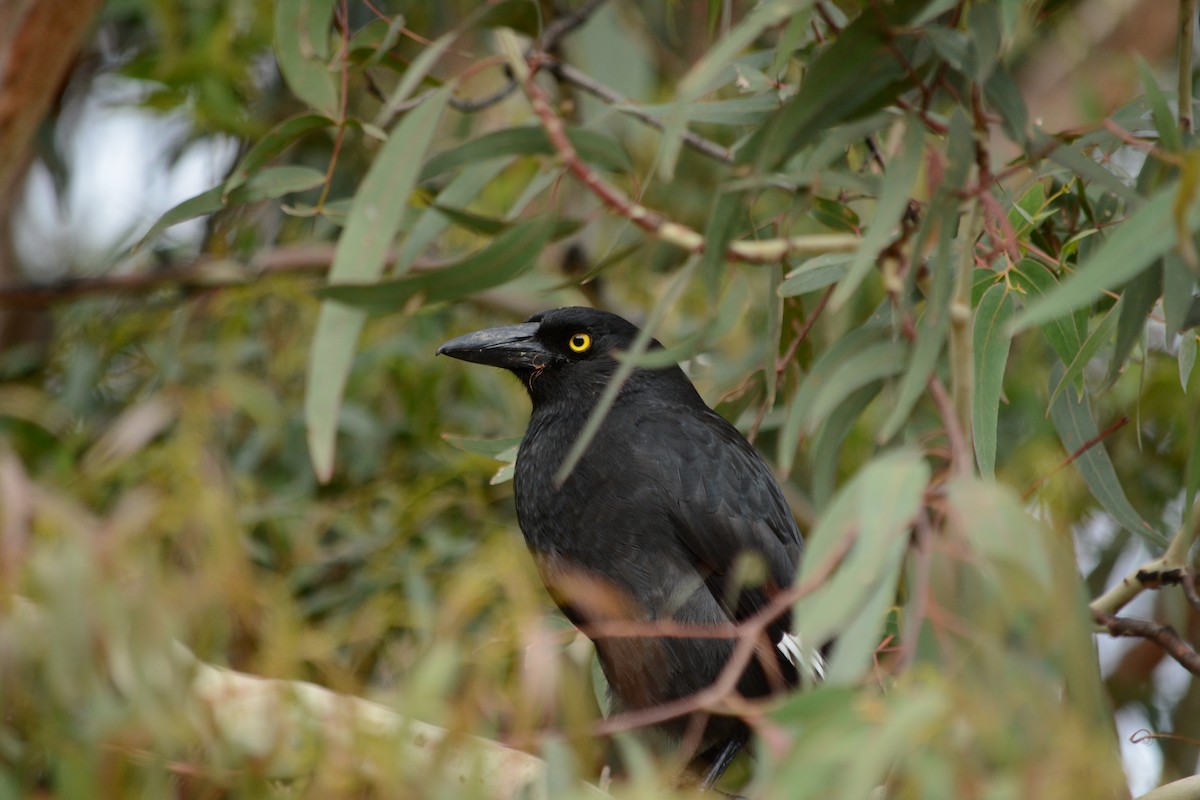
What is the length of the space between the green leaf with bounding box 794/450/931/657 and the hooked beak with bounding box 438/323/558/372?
1.15m

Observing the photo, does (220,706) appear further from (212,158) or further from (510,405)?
(212,158)

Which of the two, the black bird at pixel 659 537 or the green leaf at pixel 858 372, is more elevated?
the green leaf at pixel 858 372

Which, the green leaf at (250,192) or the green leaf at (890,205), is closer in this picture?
the green leaf at (890,205)

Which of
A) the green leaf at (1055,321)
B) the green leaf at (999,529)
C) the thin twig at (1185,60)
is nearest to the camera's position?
the green leaf at (999,529)

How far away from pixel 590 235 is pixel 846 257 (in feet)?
5.62

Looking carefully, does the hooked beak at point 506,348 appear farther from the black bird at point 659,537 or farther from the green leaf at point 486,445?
the green leaf at point 486,445

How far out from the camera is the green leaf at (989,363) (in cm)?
154

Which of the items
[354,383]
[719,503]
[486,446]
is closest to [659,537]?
[719,503]

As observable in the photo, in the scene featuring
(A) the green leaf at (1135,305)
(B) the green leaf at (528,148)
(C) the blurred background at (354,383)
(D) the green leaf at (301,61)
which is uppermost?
(A) the green leaf at (1135,305)

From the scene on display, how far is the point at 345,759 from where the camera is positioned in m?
1.24

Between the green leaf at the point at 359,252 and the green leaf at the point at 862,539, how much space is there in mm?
423

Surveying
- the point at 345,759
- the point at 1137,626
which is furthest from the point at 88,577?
the point at 1137,626

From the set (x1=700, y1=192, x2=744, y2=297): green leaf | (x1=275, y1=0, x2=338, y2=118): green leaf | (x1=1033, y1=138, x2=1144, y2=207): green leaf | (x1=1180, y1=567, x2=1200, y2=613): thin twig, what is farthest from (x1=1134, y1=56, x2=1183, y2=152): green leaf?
(x1=275, y1=0, x2=338, y2=118): green leaf

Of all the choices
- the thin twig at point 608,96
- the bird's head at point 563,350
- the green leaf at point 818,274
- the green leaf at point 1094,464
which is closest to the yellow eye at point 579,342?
the bird's head at point 563,350
